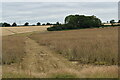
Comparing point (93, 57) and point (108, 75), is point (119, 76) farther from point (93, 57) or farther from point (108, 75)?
point (93, 57)

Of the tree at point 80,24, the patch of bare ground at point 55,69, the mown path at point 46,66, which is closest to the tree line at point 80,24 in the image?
the tree at point 80,24

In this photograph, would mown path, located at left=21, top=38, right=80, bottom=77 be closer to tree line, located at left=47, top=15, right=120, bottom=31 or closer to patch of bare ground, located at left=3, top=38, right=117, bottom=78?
patch of bare ground, located at left=3, top=38, right=117, bottom=78

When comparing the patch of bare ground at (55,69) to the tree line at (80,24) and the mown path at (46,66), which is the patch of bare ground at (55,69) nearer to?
the mown path at (46,66)

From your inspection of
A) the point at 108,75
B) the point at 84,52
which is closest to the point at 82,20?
the point at 84,52

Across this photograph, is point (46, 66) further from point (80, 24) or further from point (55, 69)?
point (80, 24)

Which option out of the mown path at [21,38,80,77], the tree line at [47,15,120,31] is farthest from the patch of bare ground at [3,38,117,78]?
the tree line at [47,15,120,31]

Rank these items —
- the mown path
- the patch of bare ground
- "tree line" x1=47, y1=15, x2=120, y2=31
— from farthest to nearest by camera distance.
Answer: "tree line" x1=47, y1=15, x2=120, y2=31, the mown path, the patch of bare ground

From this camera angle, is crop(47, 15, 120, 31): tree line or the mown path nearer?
the mown path

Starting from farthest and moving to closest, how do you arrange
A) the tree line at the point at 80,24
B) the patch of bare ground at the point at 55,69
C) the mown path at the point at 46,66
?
1. the tree line at the point at 80,24
2. the mown path at the point at 46,66
3. the patch of bare ground at the point at 55,69

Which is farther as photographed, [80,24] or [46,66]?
[80,24]

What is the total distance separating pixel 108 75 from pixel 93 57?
5044 millimetres

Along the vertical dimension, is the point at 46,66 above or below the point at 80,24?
below

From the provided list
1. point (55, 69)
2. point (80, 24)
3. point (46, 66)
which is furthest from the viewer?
point (80, 24)

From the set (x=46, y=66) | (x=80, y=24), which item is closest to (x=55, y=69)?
(x=46, y=66)
